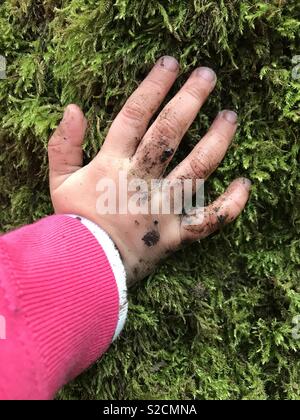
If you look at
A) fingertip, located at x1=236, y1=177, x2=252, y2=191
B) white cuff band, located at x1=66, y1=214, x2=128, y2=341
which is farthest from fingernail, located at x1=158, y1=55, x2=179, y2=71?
white cuff band, located at x1=66, y1=214, x2=128, y2=341

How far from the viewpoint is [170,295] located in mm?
1339

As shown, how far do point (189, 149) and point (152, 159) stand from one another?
0.41 feet

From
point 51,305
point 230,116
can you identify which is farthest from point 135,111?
point 51,305

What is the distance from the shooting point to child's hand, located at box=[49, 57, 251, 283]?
1.23m

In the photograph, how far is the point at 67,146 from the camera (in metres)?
1.30

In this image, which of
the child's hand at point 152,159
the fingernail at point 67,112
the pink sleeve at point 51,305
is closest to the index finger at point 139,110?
the child's hand at point 152,159

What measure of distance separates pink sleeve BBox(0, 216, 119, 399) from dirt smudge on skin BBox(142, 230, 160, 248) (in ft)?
0.45

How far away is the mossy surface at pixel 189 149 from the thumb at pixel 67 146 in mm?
55

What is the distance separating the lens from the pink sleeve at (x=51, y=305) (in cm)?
92

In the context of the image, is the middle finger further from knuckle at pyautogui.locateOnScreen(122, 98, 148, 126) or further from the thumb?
the thumb

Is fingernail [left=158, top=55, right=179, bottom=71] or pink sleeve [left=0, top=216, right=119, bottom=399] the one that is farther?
fingernail [left=158, top=55, right=179, bottom=71]

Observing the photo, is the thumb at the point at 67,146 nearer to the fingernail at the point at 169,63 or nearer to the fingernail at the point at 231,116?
the fingernail at the point at 169,63
